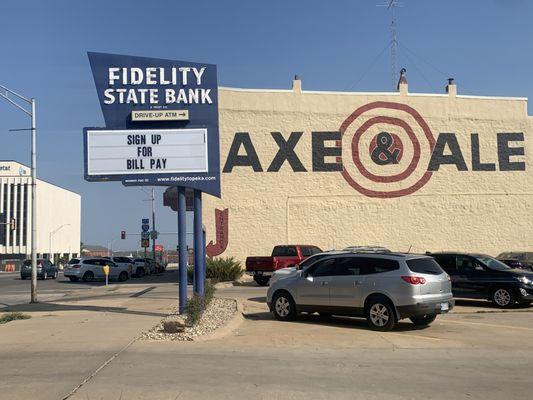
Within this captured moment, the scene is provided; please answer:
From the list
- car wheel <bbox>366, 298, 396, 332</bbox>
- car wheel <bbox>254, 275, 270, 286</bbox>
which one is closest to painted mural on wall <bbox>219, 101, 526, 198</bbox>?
car wheel <bbox>254, 275, 270, 286</bbox>

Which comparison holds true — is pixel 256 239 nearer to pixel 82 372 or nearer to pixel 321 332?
pixel 321 332

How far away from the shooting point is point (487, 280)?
55.6ft

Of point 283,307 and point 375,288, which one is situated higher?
point 375,288

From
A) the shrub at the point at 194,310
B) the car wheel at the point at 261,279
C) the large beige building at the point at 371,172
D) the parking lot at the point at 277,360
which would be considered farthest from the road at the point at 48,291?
the shrub at the point at 194,310

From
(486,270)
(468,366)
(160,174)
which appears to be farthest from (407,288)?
(160,174)

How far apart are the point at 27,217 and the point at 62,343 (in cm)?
10708

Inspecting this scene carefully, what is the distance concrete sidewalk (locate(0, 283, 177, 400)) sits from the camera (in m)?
7.95

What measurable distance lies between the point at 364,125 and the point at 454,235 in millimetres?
8638

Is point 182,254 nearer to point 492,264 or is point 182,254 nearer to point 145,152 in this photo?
point 145,152

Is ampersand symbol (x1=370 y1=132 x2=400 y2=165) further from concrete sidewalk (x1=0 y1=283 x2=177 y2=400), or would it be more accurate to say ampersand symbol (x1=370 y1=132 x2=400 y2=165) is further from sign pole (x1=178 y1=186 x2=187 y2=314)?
sign pole (x1=178 y1=186 x2=187 y2=314)

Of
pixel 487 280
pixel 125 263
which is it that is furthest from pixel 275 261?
pixel 125 263

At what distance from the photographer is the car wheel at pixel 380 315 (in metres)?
12.4

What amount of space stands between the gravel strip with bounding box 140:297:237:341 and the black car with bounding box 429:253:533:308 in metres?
6.82

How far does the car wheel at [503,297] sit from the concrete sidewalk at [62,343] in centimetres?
967
